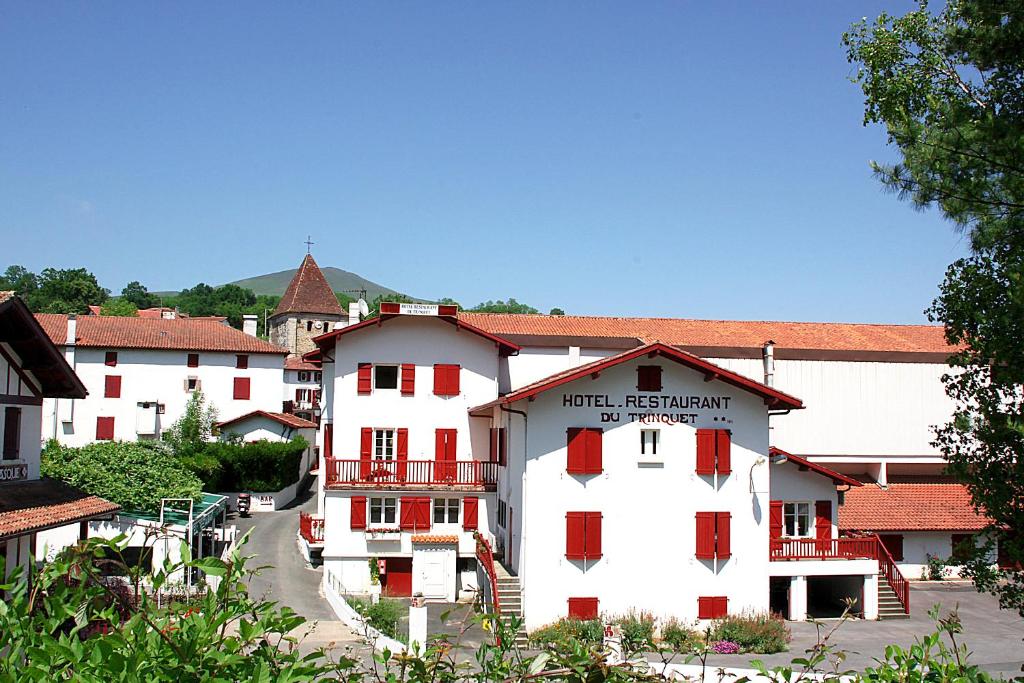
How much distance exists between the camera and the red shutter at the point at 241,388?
5009 centimetres

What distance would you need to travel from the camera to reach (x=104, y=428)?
154 ft

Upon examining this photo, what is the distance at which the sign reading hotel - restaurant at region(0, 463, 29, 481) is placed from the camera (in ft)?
57.6

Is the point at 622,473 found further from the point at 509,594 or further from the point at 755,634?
the point at 755,634

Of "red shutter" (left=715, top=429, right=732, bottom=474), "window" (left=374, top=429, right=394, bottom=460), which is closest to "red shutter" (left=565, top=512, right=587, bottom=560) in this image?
"red shutter" (left=715, top=429, right=732, bottom=474)

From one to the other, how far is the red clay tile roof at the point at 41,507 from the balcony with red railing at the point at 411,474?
10.0m

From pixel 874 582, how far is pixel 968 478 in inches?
480

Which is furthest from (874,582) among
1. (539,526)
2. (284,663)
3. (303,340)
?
(303,340)

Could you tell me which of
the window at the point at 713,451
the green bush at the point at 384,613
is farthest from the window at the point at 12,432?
Result: the window at the point at 713,451

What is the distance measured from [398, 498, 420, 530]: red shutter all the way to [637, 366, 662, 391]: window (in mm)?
8442

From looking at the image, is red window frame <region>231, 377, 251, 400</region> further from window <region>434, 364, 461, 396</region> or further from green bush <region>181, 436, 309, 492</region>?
window <region>434, 364, 461, 396</region>

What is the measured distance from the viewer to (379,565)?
92.9 feet

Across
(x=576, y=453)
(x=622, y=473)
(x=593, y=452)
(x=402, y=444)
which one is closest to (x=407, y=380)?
(x=402, y=444)

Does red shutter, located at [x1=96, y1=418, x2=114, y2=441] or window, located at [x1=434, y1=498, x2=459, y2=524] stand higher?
red shutter, located at [x1=96, y1=418, x2=114, y2=441]

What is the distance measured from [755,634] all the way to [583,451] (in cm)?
635
